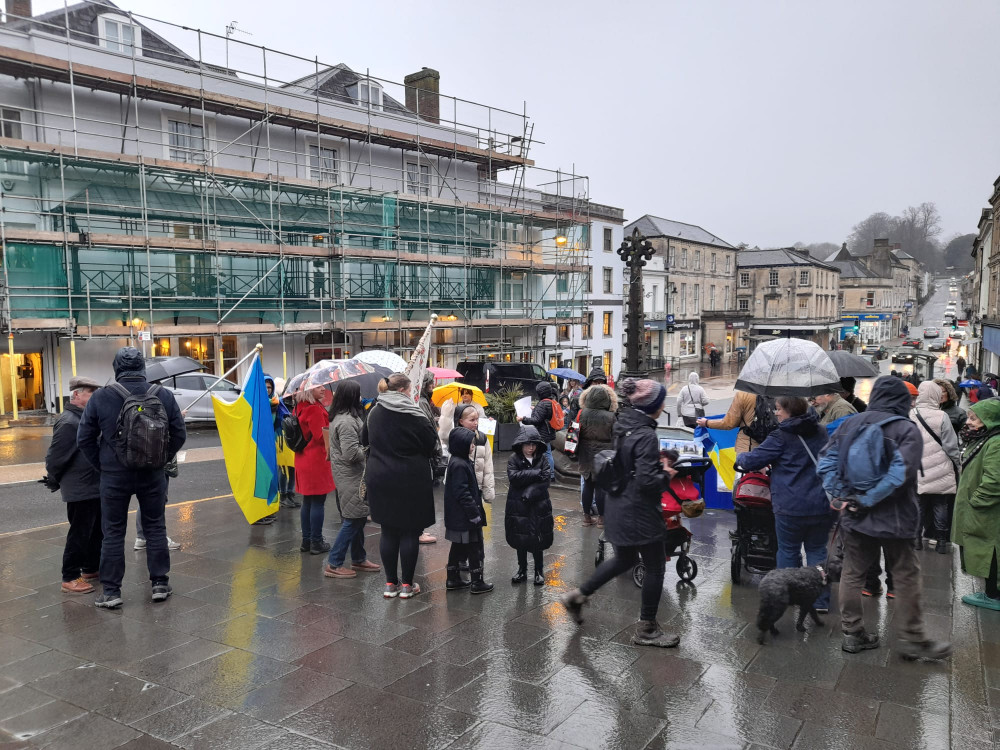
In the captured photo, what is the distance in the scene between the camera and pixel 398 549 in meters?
6.34

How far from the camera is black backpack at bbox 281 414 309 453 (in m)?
7.53

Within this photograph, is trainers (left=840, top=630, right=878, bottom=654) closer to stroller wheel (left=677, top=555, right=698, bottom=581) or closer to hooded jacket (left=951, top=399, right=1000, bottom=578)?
hooded jacket (left=951, top=399, right=1000, bottom=578)

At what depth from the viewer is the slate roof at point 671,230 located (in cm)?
5594

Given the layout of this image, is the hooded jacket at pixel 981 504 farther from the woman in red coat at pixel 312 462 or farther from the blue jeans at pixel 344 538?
the woman in red coat at pixel 312 462

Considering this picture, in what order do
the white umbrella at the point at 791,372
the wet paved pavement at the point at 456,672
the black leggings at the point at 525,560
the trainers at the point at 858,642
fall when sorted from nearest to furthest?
1. the wet paved pavement at the point at 456,672
2. the trainers at the point at 858,642
3. the white umbrella at the point at 791,372
4. the black leggings at the point at 525,560

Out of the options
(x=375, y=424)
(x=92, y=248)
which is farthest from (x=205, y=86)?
(x=375, y=424)

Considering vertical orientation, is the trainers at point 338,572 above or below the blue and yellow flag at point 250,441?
below

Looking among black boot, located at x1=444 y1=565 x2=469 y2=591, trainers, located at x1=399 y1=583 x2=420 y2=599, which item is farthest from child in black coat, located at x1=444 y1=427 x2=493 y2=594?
trainers, located at x1=399 y1=583 x2=420 y2=599

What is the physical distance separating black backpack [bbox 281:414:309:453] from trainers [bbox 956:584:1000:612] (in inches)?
257

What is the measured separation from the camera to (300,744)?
160 inches

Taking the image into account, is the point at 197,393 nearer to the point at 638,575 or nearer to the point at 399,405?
the point at 399,405

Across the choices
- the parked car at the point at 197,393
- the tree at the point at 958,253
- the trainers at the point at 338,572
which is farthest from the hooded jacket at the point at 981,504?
the tree at the point at 958,253

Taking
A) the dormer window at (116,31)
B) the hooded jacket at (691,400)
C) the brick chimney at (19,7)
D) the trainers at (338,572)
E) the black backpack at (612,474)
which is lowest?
the trainers at (338,572)

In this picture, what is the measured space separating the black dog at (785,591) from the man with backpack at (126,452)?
5.10m
